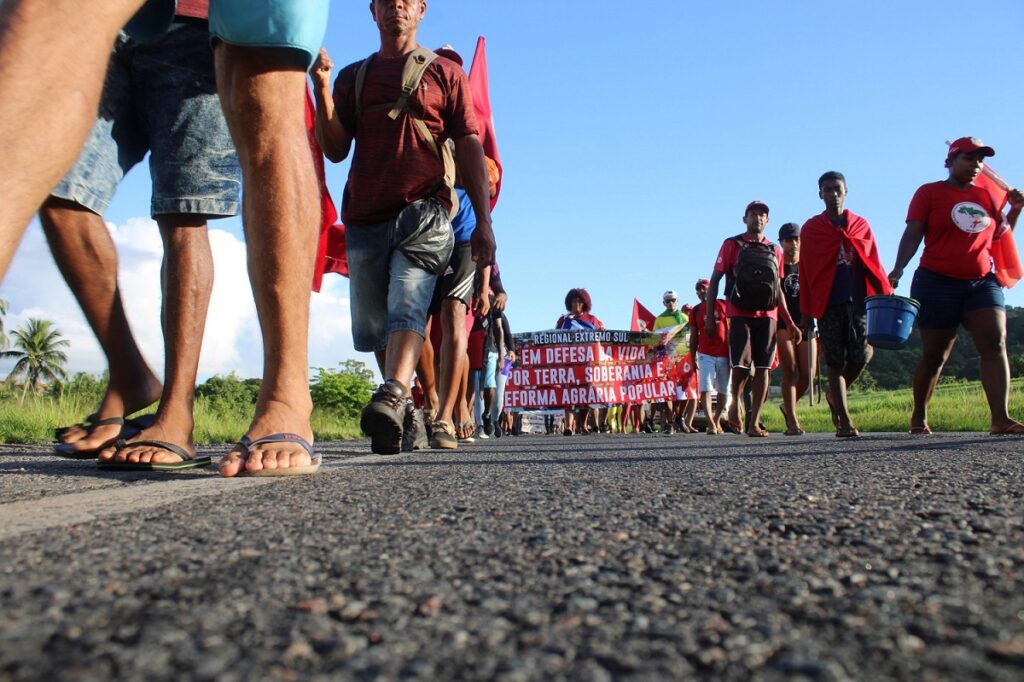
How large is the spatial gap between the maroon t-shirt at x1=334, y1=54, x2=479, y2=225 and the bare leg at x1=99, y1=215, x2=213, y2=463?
1347 mm

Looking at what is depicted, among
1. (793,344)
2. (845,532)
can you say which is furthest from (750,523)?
(793,344)

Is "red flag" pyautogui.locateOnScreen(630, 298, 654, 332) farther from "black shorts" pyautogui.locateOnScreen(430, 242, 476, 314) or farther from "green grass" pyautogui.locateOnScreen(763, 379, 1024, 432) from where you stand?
"black shorts" pyautogui.locateOnScreen(430, 242, 476, 314)

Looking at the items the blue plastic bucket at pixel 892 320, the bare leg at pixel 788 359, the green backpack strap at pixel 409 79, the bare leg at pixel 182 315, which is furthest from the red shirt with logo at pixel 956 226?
the bare leg at pixel 182 315

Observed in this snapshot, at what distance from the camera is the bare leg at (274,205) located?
7.20 ft

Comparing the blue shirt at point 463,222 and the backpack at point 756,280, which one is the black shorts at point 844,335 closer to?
the backpack at point 756,280

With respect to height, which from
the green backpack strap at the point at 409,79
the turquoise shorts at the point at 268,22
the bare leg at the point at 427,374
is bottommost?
the bare leg at the point at 427,374

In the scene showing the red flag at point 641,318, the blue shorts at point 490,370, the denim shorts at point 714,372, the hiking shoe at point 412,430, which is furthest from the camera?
the red flag at point 641,318

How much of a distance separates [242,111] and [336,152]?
2.25m

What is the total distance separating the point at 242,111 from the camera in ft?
7.25

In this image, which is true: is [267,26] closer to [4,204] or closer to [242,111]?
[242,111]

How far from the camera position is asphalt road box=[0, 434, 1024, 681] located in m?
0.62

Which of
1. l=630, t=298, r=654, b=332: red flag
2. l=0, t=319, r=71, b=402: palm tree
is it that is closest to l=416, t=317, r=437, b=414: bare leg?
l=630, t=298, r=654, b=332: red flag

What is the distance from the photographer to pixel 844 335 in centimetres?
674

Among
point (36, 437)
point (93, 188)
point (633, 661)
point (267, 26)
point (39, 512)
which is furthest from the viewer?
point (36, 437)
